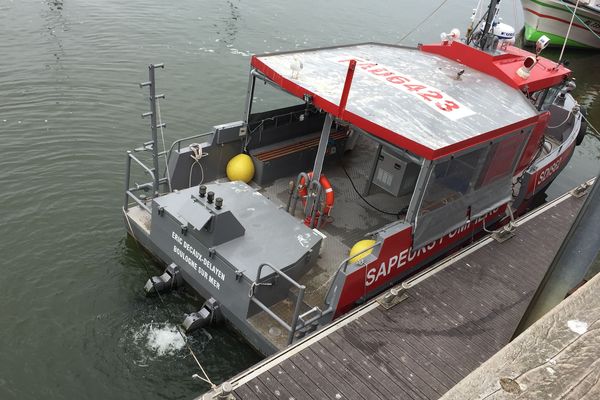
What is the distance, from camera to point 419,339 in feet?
24.8

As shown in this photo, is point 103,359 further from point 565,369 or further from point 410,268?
point 565,369

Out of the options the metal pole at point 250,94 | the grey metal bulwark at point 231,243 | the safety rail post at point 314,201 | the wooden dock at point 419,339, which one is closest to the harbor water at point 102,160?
the grey metal bulwark at point 231,243

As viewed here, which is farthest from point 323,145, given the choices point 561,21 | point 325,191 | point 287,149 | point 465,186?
point 561,21

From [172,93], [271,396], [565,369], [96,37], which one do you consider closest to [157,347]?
[271,396]

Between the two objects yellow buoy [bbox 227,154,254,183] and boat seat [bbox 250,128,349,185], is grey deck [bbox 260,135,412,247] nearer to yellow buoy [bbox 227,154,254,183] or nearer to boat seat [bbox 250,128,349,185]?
boat seat [bbox 250,128,349,185]

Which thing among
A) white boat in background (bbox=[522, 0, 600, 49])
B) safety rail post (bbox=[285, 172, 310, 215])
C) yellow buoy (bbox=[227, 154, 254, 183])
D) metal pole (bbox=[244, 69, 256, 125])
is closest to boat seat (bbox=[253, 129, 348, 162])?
yellow buoy (bbox=[227, 154, 254, 183])

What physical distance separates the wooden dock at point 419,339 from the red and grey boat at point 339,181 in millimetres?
498

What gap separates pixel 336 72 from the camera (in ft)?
32.0

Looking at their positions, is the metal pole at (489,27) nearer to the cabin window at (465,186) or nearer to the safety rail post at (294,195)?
the cabin window at (465,186)

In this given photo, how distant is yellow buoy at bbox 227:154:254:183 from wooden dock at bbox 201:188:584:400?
12.6ft

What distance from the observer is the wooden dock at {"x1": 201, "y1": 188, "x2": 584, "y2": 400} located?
21.7 ft

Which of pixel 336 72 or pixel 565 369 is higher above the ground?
pixel 565 369

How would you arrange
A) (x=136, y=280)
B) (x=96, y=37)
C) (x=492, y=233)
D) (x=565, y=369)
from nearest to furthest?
1. (x=565, y=369)
2. (x=136, y=280)
3. (x=492, y=233)
4. (x=96, y=37)

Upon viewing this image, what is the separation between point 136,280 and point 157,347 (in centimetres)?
→ 172
